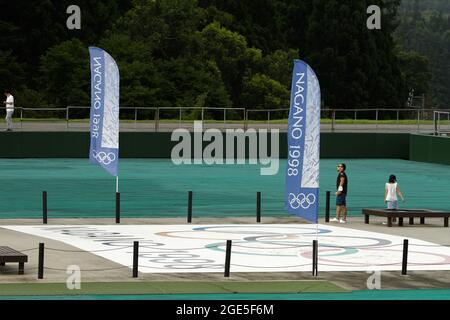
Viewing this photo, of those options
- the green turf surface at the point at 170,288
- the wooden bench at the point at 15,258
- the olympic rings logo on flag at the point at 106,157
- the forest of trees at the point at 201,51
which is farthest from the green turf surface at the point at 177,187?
the forest of trees at the point at 201,51

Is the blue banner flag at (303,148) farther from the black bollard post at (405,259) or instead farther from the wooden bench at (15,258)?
the wooden bench at (15,258)

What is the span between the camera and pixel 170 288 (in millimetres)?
21969

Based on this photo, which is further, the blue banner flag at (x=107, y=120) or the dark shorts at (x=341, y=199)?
the blue banner flag at (x=107, y=120)

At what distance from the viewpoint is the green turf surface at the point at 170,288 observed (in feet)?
70.2

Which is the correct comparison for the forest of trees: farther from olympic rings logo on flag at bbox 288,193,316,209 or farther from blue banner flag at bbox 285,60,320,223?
olympic rings logo on flag at bbox 288,193,316,209

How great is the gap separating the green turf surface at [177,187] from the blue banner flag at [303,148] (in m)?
11.1

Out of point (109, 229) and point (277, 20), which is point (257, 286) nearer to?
point (109, 229)

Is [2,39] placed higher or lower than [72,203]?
higher

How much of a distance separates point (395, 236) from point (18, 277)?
1087cm

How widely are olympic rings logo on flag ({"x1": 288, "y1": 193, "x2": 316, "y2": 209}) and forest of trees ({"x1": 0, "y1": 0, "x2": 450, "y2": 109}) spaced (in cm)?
5513

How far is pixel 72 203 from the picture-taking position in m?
39.4

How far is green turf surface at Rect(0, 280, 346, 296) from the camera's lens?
70.2 feet
